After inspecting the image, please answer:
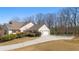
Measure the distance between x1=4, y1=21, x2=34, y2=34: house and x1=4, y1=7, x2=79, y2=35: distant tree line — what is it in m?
0.09

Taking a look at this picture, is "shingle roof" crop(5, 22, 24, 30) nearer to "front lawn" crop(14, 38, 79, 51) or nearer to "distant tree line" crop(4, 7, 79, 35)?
"distant tree line" crop(4, 7, 79, 35)

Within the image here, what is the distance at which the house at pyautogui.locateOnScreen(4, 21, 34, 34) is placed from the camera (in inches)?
90.4

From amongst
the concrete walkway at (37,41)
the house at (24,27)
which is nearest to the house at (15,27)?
the house at (24,27)

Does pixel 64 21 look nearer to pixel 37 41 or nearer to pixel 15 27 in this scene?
pixel 37 41

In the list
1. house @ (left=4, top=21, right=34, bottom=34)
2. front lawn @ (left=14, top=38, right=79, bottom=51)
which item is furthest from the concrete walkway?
house @ (left=4, top=21, right=34, bottom=34)

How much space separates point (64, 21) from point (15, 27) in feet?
1.74

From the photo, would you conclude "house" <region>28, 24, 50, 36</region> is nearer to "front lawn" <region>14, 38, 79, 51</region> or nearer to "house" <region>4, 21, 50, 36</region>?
"house" <region>4, 21, 50, 36</region>

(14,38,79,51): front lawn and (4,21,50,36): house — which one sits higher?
(4,21,50,36): house

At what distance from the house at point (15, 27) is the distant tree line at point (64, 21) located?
9 centimetres

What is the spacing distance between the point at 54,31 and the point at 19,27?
38 cm

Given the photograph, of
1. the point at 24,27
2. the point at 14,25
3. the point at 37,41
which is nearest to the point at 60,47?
the point at 37,41

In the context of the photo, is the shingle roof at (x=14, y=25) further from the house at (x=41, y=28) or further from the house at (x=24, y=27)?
the house at (x=41, y=28)

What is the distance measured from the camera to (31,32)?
7.64 feet
